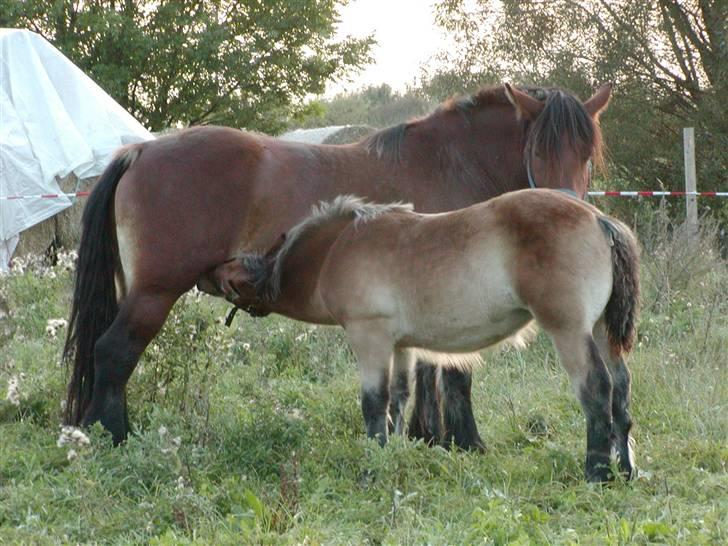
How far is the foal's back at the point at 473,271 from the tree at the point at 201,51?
19.3 meters

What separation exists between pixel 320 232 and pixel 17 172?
8.47 meters

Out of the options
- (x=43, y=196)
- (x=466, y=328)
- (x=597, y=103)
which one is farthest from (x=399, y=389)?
(x=43, y=196)

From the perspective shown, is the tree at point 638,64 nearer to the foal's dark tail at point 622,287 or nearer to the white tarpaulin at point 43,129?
the white tarpaulin at point 43,129

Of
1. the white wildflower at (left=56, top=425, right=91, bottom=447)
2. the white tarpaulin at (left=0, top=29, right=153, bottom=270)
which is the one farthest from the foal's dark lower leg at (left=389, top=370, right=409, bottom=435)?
the white tarpaulin at (left=0, top=29, right=153, bottom=270)

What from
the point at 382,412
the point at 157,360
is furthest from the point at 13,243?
the point at 382,412

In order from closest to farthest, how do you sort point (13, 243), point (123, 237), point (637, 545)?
point (637, 545) < point (123, 237) < point (13, 243)

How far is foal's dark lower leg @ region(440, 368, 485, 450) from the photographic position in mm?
5793

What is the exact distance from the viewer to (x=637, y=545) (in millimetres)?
3844

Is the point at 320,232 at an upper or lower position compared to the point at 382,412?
upper

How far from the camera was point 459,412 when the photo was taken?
19.2 ft

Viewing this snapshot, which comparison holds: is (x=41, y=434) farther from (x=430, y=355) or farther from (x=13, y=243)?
(x=13, y=243)

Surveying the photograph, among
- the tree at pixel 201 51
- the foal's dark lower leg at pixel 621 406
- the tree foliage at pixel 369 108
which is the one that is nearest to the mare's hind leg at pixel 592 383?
the foal's dark lower leg at pixel 621 406

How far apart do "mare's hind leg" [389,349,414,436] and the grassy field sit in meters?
0.28

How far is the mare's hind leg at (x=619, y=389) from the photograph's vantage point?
16.0 feet
